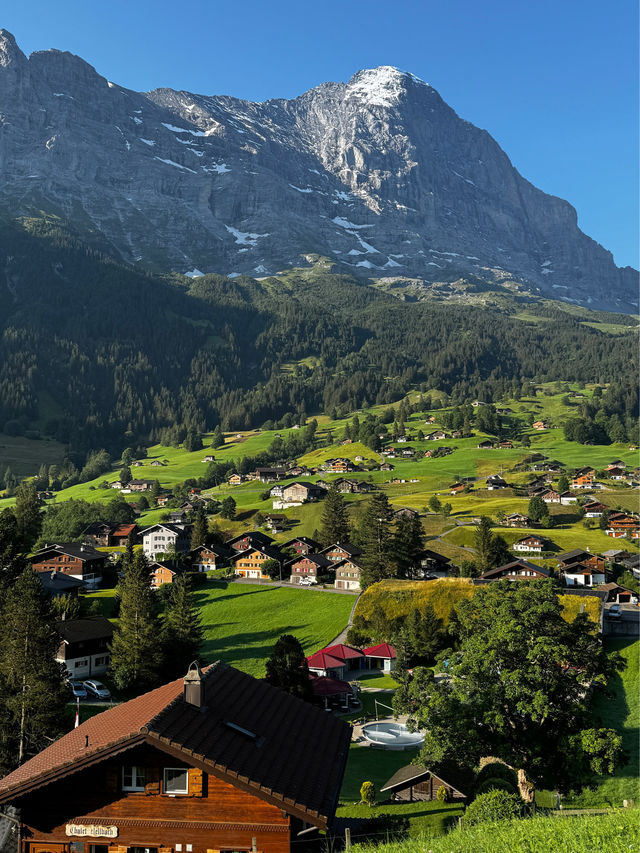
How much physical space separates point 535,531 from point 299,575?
47429 mm

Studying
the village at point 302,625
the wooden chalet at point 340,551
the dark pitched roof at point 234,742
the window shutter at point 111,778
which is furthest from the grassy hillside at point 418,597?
the window shutter at point 111,778

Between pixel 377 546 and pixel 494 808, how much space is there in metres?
70.6

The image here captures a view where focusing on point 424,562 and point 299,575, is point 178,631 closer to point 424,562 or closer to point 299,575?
point 299,575

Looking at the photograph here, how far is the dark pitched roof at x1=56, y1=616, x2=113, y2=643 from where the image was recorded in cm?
6662

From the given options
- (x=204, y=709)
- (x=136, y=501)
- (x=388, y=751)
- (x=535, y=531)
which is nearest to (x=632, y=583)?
(x=535, y=531)

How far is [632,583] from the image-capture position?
299ft

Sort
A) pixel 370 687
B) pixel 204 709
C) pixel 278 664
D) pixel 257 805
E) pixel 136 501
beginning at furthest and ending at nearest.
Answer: pixel 136 501
pixel 370 687
pixel 278 664
pixel 204 709
pixel 257 805

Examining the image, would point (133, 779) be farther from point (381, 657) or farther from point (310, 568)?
point (310, 568)

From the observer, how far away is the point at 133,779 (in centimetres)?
1741

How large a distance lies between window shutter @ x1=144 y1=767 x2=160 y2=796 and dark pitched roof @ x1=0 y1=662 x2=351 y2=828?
118 cm

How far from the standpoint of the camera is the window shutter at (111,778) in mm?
17469

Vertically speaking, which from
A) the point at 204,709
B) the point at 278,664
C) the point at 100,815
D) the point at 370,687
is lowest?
the point at 370,687

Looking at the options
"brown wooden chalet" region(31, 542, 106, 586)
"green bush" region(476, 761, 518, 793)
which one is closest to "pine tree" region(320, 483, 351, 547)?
"brown wooden chalet" region(31, 542, 106, 586)

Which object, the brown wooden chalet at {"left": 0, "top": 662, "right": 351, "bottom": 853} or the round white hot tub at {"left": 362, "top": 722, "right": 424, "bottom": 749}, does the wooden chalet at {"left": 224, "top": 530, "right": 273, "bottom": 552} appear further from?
the brown wooden chalet at {"left": 0, "top": 662, "right": 351, "bottom": 853}
